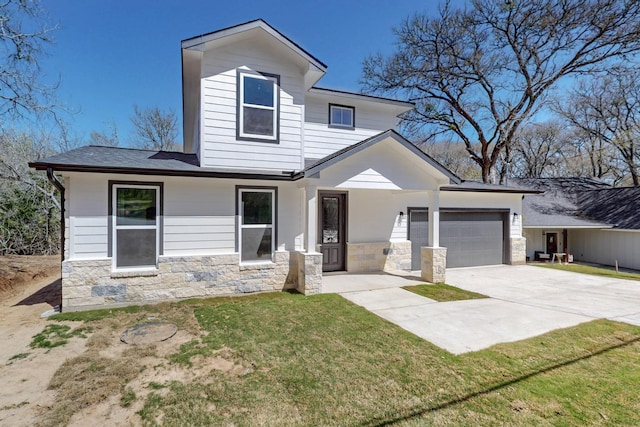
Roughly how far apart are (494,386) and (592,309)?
4.74 meters

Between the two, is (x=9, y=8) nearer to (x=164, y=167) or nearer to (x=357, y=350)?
→ (x=164, y=167)

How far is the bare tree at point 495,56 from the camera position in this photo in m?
15.1

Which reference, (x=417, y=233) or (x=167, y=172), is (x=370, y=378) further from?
(x=417, y=233)

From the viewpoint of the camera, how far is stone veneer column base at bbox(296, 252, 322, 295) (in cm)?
721

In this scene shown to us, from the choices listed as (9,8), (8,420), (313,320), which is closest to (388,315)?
(313,320)

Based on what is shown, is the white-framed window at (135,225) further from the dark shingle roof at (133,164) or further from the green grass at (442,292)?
the green grass at (442,292)

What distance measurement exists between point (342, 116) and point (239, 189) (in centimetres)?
447

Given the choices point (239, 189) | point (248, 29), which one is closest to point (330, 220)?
point (239, 189)

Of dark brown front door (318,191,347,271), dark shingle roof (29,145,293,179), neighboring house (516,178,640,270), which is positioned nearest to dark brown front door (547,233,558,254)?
neighboring house (516,178,640,270)

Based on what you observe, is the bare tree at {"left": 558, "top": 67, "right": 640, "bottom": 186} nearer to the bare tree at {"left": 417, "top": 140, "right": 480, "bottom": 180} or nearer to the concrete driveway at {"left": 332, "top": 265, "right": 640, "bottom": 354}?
the bare tree at {"left": 417, "top": 140, "right": 480, "bottom": 180}

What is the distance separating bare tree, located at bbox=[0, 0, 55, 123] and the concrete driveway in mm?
9509

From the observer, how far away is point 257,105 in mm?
7609

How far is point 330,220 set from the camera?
965 centimetres

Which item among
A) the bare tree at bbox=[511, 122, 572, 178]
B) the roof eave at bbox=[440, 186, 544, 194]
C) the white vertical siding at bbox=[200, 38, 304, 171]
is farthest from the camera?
the bare tree at bbox=[511, 122, 572, 178]
